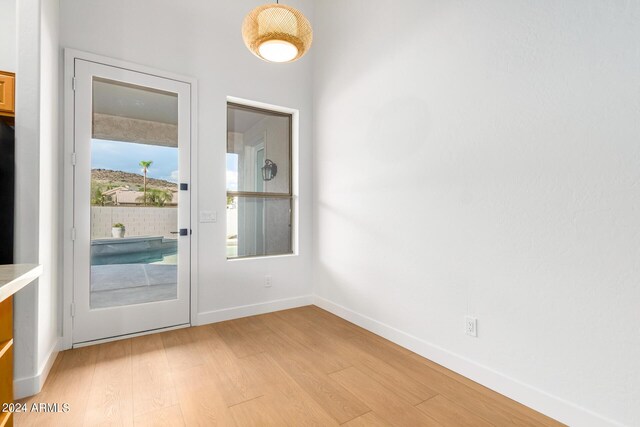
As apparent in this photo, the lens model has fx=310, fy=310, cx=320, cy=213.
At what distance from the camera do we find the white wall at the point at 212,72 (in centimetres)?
274

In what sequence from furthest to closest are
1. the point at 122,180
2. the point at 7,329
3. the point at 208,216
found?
the point at 208,216 → the point at 122,180 → the point at 7,329

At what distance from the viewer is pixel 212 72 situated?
322 cm

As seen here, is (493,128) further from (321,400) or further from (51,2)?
(51,2)

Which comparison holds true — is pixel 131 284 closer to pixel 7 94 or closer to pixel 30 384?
pixel 30 384

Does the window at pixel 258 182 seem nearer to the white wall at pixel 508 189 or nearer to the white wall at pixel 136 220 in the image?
the white wall at pixel 136 220

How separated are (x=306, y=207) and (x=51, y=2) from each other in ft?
9.22

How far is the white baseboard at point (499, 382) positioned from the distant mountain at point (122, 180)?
94.5 inches

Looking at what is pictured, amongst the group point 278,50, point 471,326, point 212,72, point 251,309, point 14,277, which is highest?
point 212,72

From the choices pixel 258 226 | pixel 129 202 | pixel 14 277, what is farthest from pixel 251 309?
pixel 14 277

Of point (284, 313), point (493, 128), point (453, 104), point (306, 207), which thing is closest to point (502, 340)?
point (493, 128)

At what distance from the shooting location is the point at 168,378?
217cm

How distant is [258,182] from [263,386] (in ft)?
7.27

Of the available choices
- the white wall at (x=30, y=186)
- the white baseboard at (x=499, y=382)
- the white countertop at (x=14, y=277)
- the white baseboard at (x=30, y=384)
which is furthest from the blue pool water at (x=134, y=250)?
the white baseboard at (x=499, y=382)

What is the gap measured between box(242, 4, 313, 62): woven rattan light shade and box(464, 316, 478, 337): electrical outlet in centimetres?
222
